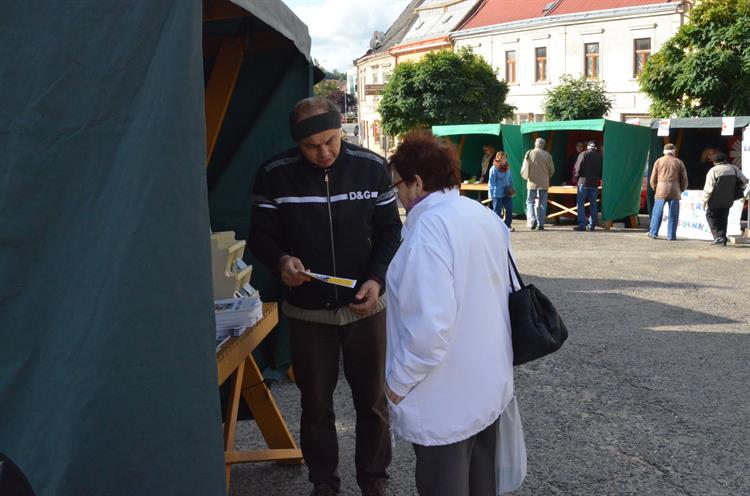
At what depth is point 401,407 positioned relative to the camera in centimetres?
291

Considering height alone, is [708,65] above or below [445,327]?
above

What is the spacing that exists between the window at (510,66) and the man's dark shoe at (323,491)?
4241cm

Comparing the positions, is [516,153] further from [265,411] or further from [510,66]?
[510,66]

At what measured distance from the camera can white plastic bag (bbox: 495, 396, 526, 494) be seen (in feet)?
10.4

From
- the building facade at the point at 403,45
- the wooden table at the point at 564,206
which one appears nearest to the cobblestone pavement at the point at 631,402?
the wooden table at the point at 564,206

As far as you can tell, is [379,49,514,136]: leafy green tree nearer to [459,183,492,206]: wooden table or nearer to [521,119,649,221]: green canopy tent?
[459,183,492,206]: wooden table

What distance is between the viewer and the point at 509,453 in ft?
10.4

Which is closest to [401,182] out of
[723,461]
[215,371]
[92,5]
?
[215,371]

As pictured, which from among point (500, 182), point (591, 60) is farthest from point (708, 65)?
point (591, 60)

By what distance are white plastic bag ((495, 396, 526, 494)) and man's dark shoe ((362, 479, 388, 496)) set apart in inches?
33.9

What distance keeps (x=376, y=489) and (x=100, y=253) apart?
2.12 m

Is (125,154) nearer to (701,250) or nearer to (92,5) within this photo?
(92,5)

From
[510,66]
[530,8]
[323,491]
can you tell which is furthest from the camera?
[510,66]

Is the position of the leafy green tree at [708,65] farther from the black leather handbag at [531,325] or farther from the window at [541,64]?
the black leather handbag at [531,325]
